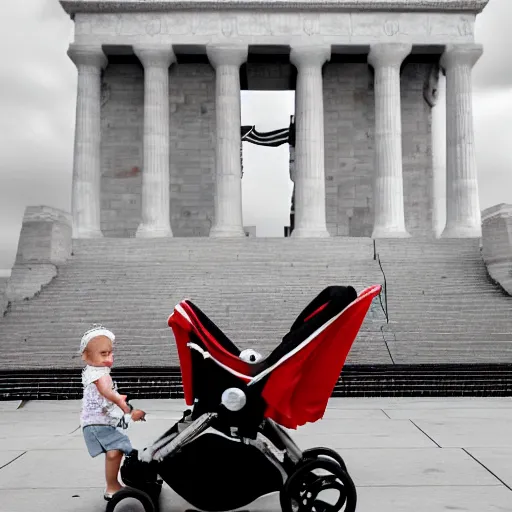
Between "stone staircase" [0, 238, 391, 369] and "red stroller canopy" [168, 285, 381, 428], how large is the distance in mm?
11215

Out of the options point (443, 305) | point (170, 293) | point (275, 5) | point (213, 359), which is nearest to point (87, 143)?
point (275, 5)

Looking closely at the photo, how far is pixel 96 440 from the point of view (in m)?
5.53

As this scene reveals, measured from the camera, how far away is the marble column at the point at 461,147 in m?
34.9

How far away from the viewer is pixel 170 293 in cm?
2180

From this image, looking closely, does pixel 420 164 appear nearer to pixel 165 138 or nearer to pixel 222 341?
pixel 165 138

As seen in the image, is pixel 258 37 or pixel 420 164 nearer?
pixel 258 37

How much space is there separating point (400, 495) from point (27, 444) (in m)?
4.63

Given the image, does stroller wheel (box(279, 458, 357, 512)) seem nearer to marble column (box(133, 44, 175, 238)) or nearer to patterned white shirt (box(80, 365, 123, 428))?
patterned white shirt (box(80, 365, 123, 428))

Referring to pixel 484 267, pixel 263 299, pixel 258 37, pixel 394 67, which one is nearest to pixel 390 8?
pixel 394 67

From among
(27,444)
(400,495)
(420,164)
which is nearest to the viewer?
(400,495)

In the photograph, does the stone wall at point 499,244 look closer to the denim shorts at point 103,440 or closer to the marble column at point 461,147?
the marble column at point 461,147

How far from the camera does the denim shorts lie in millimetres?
5488

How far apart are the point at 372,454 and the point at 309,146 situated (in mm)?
28316

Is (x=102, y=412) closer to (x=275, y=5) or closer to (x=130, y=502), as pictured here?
(x=130, y=502)
